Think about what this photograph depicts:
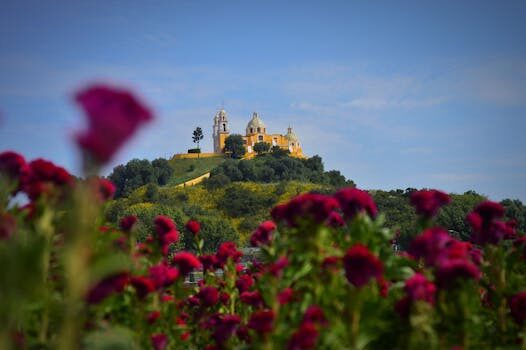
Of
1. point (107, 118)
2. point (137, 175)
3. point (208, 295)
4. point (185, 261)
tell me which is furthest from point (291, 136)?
point (107, 118)

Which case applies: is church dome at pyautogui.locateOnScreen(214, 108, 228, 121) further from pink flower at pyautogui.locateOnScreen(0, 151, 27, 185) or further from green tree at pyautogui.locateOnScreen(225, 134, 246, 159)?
pink flower at pyautogui.locateOnScreen(0, 151, 27, 185)

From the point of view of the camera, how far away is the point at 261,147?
468 feet

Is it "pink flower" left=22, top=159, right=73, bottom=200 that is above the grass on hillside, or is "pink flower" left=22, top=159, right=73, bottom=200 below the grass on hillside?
below

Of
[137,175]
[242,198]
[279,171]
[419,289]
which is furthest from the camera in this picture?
[137,175]

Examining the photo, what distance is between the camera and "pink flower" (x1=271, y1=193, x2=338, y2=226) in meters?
4.18

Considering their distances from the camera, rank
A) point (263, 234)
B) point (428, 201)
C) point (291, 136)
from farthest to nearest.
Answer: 1. point (291, 136)
2. point (263, 234)
3. point (428, 201)

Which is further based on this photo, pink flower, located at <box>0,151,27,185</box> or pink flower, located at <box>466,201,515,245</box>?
pink flower, located at <box>466,201,515,245</box>

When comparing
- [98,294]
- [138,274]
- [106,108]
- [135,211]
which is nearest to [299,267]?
[138,274]

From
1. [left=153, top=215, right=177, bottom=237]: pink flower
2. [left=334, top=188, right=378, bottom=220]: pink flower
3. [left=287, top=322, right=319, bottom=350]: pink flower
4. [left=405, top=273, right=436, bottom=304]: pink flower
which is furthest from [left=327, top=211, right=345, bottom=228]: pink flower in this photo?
[left=287, top=322, right=319, bottom=350]: pink flower

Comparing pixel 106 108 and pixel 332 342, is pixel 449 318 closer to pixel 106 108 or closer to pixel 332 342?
pixel 332 342

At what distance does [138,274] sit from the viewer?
16.3ft

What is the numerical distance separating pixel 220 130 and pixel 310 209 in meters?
150

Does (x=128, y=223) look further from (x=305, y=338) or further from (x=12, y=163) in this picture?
(x=305, y=338)

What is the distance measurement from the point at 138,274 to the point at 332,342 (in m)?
2.07
